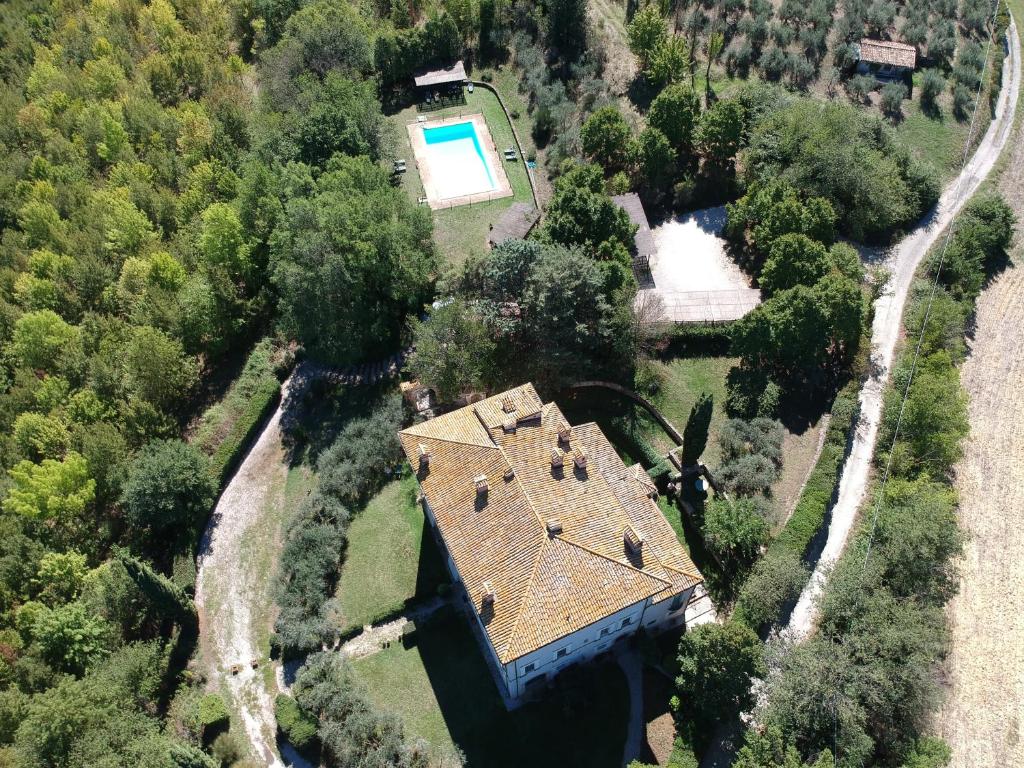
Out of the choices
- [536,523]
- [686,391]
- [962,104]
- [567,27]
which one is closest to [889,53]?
[962,104]

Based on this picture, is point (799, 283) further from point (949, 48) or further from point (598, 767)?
point (949, 48)

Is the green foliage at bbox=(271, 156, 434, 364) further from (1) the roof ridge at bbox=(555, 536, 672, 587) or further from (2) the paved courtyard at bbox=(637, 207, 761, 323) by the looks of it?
(1) the roof ridge at bbox=(555, 536, 672, 587)

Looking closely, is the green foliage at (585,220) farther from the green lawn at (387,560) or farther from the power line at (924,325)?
the power line at (924,325)

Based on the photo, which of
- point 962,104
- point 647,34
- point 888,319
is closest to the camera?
point 888,319

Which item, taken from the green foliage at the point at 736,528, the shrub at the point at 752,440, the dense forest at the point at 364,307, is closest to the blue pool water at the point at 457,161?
the dense forest at the point at 364,307

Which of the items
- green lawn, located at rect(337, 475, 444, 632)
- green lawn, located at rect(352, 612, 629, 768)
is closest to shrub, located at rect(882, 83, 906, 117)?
green lawn, located at rect(337, 475, 444, 632)

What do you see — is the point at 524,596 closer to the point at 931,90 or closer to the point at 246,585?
the point at 246,585
